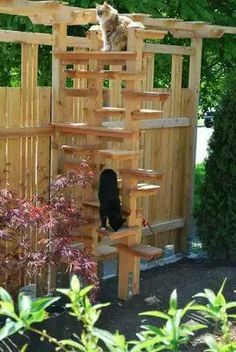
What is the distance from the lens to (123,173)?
5422 millimetres

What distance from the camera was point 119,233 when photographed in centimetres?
534

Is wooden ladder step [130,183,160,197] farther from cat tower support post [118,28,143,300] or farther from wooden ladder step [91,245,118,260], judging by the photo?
wooden ladder step [91,245,118,260]

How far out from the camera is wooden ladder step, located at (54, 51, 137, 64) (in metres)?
Answer: 5.09

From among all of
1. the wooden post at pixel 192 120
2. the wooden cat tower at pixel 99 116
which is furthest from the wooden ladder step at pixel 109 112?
the wooden post at pixel 192 120

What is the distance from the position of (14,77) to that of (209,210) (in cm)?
424

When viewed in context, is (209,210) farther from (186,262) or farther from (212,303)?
(212,303)

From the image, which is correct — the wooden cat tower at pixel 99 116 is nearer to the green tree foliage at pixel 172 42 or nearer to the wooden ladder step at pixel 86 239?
the wooden ladder step at pixel 86 239

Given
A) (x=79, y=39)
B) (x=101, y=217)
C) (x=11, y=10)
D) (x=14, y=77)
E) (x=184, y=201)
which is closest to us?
(x=11, y=10)

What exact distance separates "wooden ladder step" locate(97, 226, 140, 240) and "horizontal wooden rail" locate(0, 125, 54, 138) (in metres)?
0.97

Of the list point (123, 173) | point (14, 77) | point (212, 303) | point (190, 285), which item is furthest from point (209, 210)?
point (212, 303)

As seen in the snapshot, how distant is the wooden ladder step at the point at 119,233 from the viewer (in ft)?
17.4

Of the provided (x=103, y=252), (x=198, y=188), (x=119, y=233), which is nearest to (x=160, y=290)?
(x=103, y=252)

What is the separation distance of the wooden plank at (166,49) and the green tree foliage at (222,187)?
1.97 feet

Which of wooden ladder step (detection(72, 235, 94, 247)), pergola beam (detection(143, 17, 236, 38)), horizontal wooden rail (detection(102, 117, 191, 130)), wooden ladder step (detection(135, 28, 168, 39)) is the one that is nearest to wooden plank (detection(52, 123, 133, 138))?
horizontal wooden rail (detection(102, 117, 191, 130))
